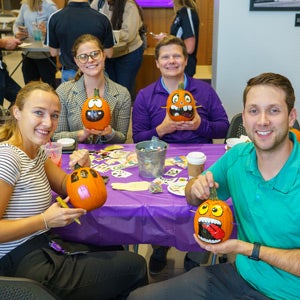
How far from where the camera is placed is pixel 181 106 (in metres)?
2.22

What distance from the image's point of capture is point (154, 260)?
2.51 m

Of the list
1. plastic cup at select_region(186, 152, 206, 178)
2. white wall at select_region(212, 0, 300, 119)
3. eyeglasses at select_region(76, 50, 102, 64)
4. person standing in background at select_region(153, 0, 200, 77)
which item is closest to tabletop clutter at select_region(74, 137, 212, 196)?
plastic cup at select_region(186, 152, 206, 178)

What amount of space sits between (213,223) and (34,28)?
405cm

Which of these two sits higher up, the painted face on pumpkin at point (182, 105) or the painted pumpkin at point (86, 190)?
the painted face on pumpkin at point (182, 105)

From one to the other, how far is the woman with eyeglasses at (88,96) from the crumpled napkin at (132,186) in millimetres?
590

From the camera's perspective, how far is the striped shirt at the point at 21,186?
1.53 m

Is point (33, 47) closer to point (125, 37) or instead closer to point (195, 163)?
point (125, 37)

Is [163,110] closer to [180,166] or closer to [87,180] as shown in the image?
[180,166]

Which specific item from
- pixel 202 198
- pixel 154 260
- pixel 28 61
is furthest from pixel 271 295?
pixel 28 61

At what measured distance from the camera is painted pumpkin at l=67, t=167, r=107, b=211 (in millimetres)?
1617

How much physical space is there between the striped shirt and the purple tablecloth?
219 mm

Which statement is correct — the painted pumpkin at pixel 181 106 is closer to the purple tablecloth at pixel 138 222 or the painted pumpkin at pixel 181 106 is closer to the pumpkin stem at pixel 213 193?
the purple tablecloth at pixel 138 222

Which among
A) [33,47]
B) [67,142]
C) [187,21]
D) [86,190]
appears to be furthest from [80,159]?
[33,47]

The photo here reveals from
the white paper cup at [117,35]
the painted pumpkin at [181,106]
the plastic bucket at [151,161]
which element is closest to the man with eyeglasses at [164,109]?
the painted pumpkin at [181,106]
